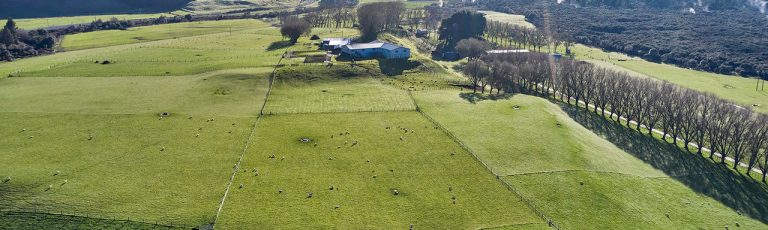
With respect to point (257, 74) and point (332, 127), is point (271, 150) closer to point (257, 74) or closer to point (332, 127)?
point (332, 127)

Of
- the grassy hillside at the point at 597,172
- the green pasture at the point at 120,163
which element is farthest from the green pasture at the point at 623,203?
the green pasture at the point at 120,163

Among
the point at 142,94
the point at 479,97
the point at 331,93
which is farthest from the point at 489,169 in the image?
the point at 142,94

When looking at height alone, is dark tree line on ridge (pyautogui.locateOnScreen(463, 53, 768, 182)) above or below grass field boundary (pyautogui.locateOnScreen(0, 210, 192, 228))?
above

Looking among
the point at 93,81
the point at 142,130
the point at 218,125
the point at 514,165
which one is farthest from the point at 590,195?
the point at 93,81

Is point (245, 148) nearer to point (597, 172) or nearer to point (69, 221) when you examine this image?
point (69, 221)

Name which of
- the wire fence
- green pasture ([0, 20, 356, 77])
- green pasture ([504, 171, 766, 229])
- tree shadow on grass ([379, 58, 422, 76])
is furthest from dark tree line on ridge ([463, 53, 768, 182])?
the wire fence

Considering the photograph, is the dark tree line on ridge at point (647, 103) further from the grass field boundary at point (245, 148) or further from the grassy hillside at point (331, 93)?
the grass field boundary at point (245, 148)

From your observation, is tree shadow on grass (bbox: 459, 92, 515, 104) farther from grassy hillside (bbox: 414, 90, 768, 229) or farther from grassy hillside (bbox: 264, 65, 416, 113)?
grassy hillside (bbox: 264, 65, 416, 113)
